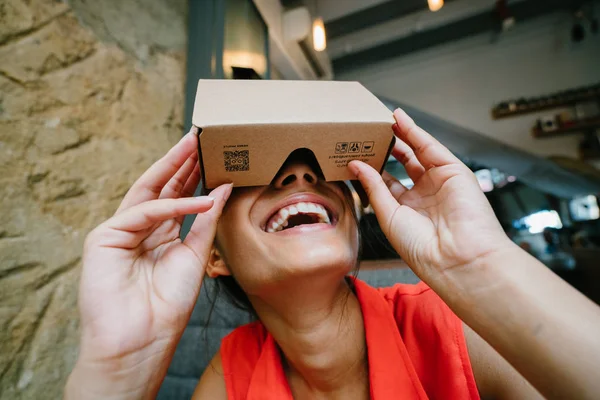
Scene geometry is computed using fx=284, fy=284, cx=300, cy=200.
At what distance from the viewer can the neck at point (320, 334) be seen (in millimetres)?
663

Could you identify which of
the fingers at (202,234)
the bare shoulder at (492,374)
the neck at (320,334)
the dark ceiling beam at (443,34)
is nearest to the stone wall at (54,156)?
the fingers at (202,234)

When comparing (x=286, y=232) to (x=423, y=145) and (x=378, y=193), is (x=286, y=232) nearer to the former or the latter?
(x=378, y=193)

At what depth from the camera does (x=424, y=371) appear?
676mm

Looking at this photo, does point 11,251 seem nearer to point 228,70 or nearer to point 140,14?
point 140,14

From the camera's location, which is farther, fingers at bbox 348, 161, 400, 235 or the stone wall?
the stone wall

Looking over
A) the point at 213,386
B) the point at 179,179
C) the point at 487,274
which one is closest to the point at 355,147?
the point at 487,274

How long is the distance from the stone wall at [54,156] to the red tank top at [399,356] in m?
0.55

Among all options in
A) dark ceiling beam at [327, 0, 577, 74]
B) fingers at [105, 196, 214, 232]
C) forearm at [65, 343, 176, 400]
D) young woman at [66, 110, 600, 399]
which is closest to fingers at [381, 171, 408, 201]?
young woman at [66, 110, 600, 399]

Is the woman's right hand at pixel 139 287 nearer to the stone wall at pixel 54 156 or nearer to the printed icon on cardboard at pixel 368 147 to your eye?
the printed icon on cardboard at pixel 368 147

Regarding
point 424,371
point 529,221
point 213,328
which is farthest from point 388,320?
point 529,221

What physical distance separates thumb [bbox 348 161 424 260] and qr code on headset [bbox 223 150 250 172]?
0.74 feet

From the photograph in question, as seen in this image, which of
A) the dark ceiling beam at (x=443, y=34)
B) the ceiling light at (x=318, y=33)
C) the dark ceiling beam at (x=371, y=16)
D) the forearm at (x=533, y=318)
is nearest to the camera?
the forearm at (x=533, y=318)

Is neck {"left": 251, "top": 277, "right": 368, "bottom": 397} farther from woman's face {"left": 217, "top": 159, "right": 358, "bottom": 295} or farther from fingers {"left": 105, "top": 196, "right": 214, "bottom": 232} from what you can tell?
fingers {"left": 105, "top": 196, "right": 214, "bottom": 232}

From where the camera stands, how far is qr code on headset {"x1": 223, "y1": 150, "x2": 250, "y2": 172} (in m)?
0.55
